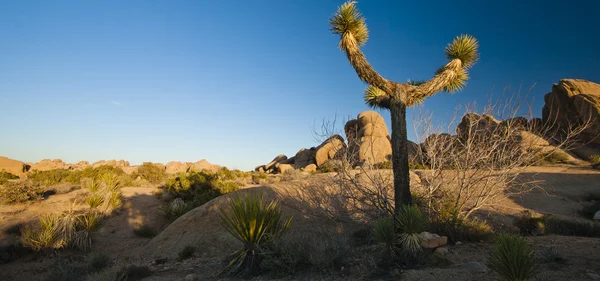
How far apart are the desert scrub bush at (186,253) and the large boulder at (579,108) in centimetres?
2536

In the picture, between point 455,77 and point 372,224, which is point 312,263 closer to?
point 372,224

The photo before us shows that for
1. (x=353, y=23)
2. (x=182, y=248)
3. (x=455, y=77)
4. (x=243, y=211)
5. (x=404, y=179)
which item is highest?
(x=353, y=23)

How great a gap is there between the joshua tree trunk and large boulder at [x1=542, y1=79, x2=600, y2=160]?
70.2 feet

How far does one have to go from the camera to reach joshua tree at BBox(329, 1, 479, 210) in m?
7.38

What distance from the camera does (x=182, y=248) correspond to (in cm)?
942

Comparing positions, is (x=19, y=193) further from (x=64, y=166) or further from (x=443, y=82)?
(x=64, y=166)

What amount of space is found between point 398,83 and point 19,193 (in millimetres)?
16578

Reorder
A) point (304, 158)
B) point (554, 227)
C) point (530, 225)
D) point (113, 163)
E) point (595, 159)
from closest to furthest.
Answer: point (554, 227) < point (530, 225) < point (595, 159) < point (304, 158) < point (113, 163)

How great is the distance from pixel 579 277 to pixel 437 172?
184 inches

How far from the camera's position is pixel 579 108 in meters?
24.4

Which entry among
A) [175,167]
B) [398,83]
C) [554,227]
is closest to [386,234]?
[398,83]

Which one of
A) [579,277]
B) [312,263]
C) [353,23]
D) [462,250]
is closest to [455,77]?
[353,23]

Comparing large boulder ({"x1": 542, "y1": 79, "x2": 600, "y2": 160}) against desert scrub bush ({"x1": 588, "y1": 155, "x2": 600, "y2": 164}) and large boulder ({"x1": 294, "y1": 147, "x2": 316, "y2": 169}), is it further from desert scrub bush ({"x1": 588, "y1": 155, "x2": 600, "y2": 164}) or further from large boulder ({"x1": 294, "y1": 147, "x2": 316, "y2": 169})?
large boulder ({"x1": 294, "y1": 147, "x2": 316, "y2": 169})

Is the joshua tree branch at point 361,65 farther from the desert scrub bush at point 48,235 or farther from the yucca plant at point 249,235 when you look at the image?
the desert scrub bush at point 48,235
